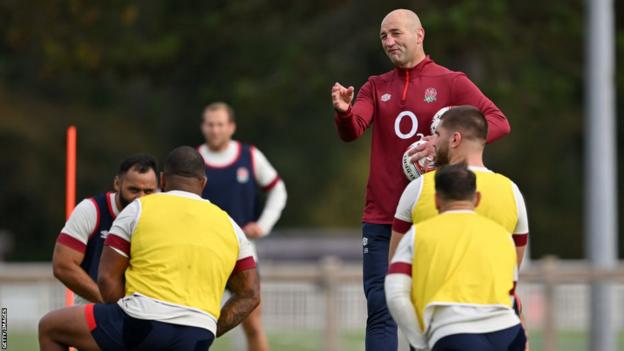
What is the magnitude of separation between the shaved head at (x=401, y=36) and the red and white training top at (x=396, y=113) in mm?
123

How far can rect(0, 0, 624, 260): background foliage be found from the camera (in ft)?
85.3

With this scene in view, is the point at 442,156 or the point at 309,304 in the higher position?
the point at 442,156

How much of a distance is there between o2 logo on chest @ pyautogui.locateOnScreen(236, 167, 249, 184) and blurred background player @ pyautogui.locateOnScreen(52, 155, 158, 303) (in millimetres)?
3451

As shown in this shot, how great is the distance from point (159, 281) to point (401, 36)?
234 cm

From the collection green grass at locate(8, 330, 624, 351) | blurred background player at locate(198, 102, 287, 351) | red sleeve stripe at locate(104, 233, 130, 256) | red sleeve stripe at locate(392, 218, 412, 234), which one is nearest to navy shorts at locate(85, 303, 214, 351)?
Result: red sleeve stripe at locate(104, 233, 130, 256)

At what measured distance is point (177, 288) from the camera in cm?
807

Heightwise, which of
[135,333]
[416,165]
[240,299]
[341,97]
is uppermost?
[341,97]

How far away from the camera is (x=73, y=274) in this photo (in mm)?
9430

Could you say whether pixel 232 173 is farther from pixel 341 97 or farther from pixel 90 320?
pixel 90 320

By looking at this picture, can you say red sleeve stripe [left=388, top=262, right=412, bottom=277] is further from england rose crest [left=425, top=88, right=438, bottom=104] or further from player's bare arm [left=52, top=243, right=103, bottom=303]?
player's bare arm [left=52, top=243, right=103, bottom=303]

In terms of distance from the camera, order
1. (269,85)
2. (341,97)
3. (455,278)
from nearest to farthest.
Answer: (455,278), (341,97), (269,85)

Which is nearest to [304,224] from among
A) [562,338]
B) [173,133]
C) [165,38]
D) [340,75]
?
[173,133]

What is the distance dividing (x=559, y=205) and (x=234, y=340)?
2939 centimetres

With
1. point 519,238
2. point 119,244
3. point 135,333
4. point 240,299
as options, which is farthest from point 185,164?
point 519,238
